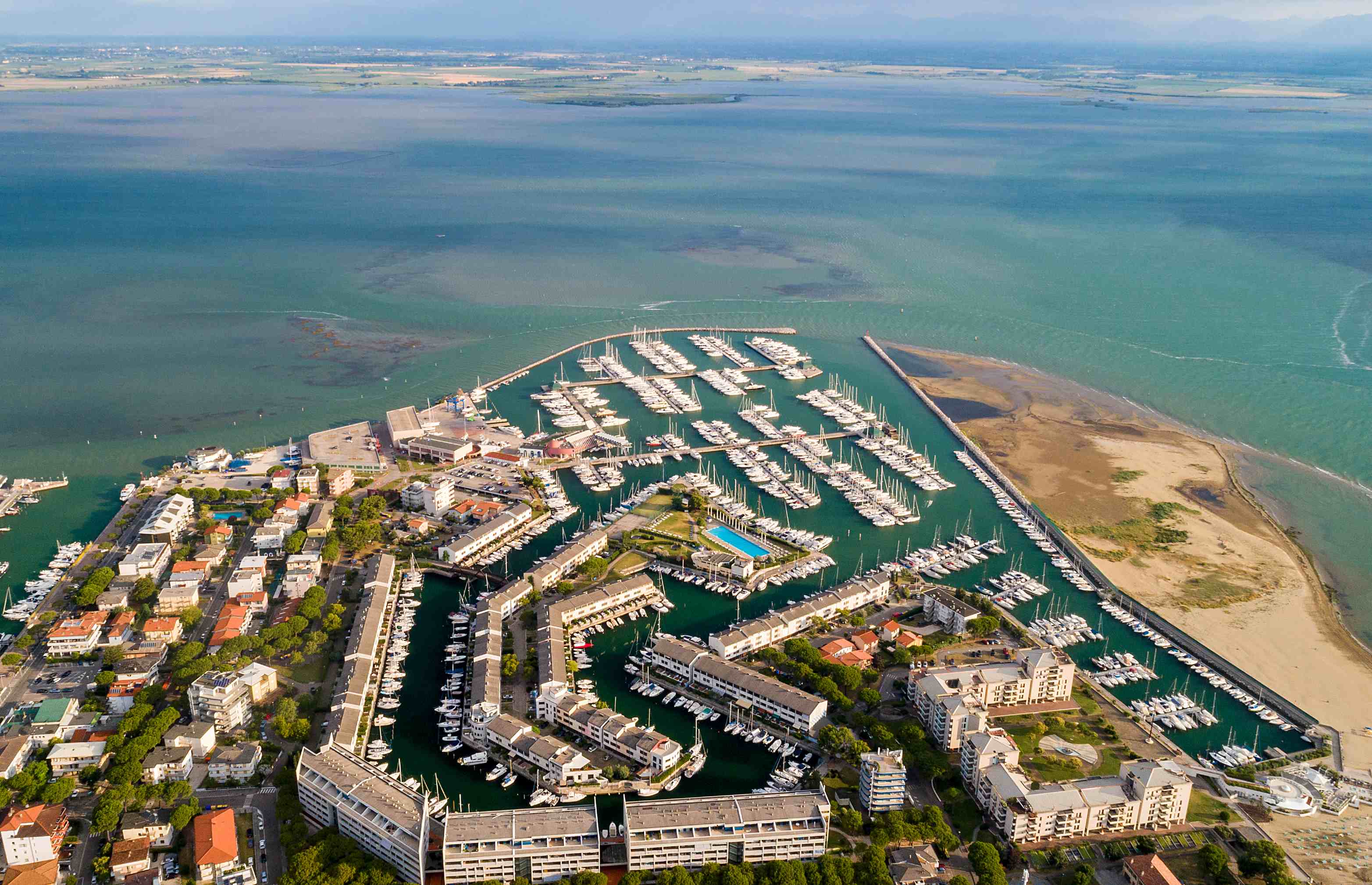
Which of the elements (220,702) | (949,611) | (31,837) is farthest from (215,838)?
(949,611)

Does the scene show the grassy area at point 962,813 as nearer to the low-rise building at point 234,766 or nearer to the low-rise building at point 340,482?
the low-rise building at point 234,766

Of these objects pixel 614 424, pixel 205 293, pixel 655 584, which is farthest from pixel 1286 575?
pixel 205 293

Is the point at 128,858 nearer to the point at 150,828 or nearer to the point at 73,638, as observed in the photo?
the point at 150,828

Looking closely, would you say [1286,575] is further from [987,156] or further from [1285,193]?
[987,156]

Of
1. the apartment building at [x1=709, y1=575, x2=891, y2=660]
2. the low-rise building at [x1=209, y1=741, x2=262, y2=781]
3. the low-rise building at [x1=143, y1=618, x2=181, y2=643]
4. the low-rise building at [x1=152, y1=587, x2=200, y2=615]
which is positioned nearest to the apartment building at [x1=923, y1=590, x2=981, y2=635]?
the apartment building at [x1=709, y1=575, x2=891, y2=660]

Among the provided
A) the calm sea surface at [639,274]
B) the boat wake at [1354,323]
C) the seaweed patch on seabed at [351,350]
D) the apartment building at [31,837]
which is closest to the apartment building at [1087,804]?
the calm sea surface at [639,274]
